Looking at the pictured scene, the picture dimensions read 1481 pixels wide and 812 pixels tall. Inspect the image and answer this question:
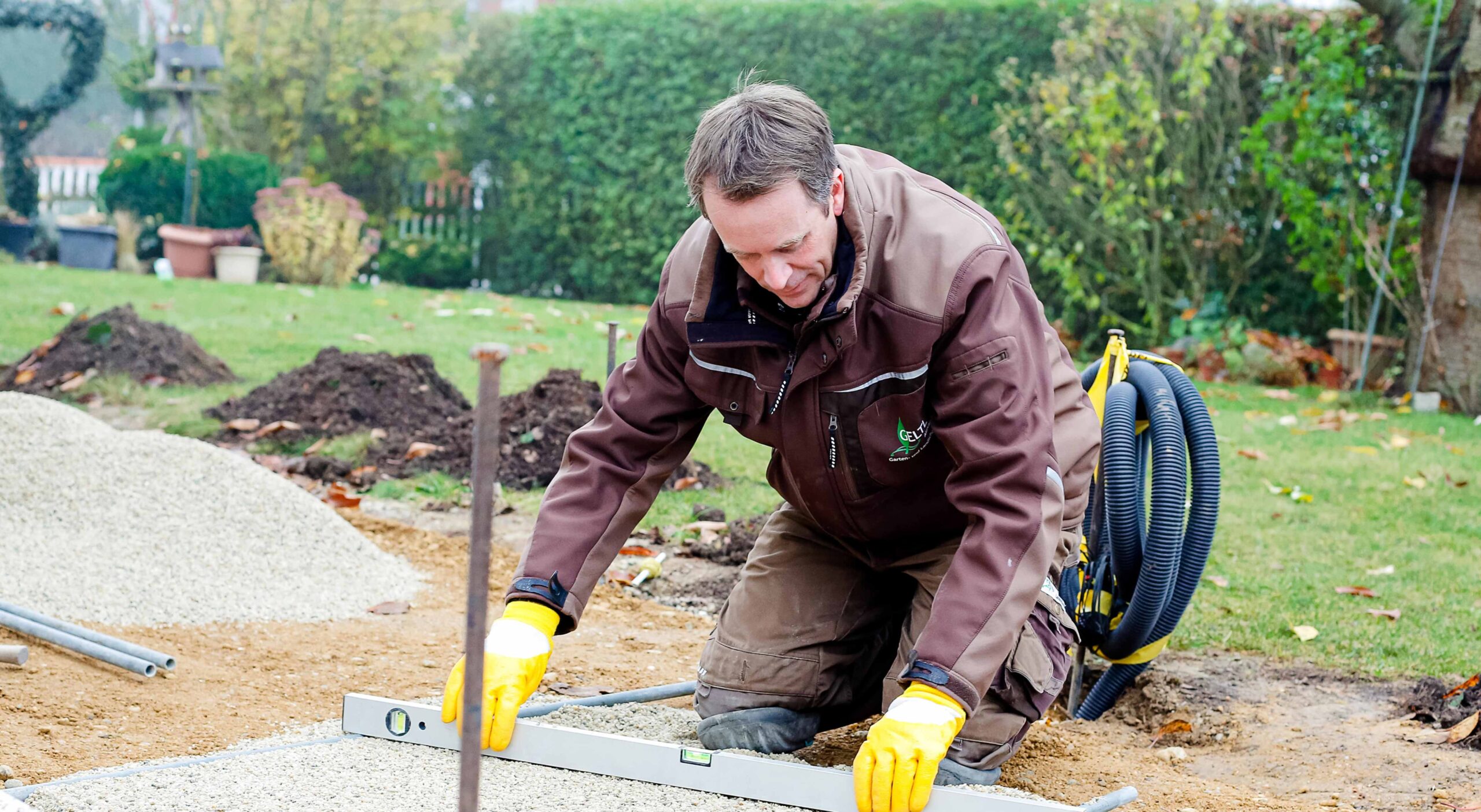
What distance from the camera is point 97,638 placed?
2926 millimetres

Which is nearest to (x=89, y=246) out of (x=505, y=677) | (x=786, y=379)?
(x=505, y=677)

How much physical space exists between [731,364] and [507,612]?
644 millimetres

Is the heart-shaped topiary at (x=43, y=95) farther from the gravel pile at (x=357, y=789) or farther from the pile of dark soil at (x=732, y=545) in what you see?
Answer: the gravel pile at (x=357, y=789)

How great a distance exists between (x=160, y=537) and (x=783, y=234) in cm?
251

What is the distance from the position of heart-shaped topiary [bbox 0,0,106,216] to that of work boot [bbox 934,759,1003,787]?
14168 millimetres

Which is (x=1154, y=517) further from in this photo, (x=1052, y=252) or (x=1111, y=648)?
(x=1052, y=252)

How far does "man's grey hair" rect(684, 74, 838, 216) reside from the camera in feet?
6.89

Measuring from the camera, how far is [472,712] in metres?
1.43

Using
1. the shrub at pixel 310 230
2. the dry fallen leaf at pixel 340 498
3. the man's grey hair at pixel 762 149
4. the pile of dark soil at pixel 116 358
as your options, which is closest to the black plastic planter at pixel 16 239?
the shrub at pixel 310 230

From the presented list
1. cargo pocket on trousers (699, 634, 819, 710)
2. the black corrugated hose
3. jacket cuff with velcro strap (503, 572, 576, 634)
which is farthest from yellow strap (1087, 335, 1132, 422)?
jacket cuff with velcro strap (503, 572, 576, 634)

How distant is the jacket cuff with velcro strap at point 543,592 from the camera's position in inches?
95.4

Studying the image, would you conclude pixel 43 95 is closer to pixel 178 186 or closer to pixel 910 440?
pixel 178 186

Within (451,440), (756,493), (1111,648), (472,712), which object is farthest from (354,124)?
(472,712)

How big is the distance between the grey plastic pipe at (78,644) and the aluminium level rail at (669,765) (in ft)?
2.01
